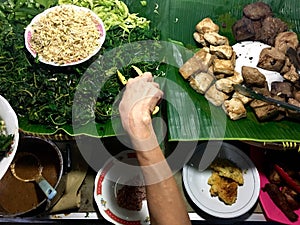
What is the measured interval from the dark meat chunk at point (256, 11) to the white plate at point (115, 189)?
3.92 feet

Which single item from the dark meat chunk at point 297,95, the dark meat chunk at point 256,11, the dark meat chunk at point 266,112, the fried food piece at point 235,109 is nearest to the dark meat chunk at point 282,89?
the dark meat chunk at point 297,95

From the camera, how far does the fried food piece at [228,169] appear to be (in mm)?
2416

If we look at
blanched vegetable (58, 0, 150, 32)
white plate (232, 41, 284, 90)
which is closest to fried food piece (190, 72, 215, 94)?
Result: white plate (232, 41, 284, 90)

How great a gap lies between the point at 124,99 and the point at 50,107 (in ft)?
2.13

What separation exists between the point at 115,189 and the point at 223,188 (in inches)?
25.7

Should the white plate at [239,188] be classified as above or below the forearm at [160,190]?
below

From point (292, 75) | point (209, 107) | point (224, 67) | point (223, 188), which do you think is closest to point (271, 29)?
point (292, 75)

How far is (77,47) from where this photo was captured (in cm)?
228

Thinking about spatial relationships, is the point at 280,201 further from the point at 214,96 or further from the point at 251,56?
the point at 251,56

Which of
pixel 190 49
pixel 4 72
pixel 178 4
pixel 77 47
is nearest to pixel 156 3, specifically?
pixel 178 4

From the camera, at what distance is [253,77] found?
93.7 inches

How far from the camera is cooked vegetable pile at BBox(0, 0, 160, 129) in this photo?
225cm

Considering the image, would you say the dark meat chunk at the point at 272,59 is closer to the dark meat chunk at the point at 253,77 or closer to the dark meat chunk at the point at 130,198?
the dark meat chunk at the point at 253,77

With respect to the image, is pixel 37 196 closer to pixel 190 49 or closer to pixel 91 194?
pixel 91 194
